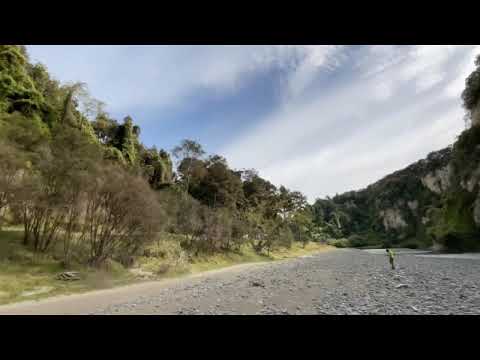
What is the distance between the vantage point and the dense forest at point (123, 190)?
11.1m

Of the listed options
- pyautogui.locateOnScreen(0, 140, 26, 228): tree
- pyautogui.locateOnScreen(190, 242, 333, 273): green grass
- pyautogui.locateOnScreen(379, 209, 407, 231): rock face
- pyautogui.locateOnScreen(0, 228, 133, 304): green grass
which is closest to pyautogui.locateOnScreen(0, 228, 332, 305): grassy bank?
pyautogui.locateOnScreen(0, 228, 133, 304): green grass

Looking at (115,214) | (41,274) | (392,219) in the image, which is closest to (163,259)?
(115,214)

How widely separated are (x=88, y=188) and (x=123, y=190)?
145 centimetres

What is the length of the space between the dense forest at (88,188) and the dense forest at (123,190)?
0.17ft

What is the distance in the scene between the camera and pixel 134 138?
103 ft

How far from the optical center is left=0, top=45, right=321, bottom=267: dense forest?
10875mm

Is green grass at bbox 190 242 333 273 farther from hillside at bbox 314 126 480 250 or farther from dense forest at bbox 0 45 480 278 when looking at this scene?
hillside at bbox 314 126 480 250

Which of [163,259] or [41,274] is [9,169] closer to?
[41,274]

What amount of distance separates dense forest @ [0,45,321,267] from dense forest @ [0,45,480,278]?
0.17 feet

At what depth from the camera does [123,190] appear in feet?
40.1

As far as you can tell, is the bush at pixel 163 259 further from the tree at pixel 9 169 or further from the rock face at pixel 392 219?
the rock face at pixel 392 219
